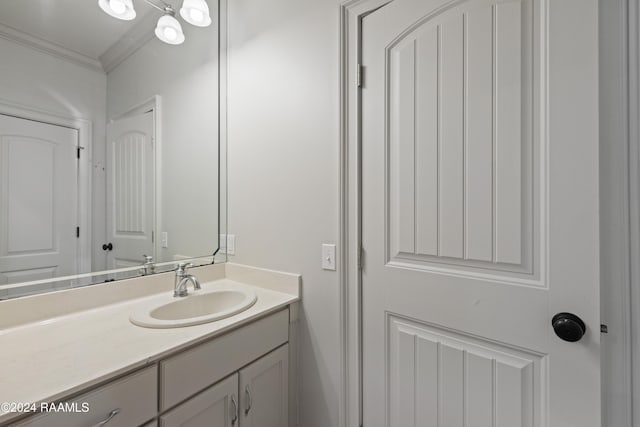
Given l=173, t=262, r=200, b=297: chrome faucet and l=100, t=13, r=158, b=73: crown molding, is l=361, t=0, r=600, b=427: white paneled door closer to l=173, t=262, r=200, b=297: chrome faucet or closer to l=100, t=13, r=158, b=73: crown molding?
l=173, t=262, r=200, b=297: chrome faucet

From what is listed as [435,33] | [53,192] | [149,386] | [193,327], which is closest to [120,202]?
[53,192]

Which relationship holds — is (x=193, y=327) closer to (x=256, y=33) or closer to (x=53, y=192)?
(x=53, y=192)

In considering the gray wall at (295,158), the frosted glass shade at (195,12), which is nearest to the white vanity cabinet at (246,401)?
the gray wall at (295,158)

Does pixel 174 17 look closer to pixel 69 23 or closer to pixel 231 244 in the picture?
pixel 69 23

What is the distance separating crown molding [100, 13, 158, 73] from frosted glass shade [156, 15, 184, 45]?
1.1 inches

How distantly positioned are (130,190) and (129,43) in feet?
2.27

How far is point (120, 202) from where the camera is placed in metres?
1.25

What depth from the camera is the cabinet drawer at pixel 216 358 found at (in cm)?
82

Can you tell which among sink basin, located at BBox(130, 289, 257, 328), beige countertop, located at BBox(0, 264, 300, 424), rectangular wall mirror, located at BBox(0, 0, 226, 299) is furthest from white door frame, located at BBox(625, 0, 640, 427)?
rectangular wall mirror, located at BBox(0, 0, 226, 299)

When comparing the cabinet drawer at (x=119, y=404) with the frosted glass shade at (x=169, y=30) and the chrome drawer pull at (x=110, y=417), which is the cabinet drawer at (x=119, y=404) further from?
the frosted glass shade at (x=169, y=30)

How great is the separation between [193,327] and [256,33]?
1469 millimetres

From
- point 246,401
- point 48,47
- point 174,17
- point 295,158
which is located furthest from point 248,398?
point 174,17

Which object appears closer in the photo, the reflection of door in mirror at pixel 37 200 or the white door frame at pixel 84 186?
the reflection of door in mirror at pixel 37 200

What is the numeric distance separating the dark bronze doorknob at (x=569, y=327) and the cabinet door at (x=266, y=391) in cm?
99
